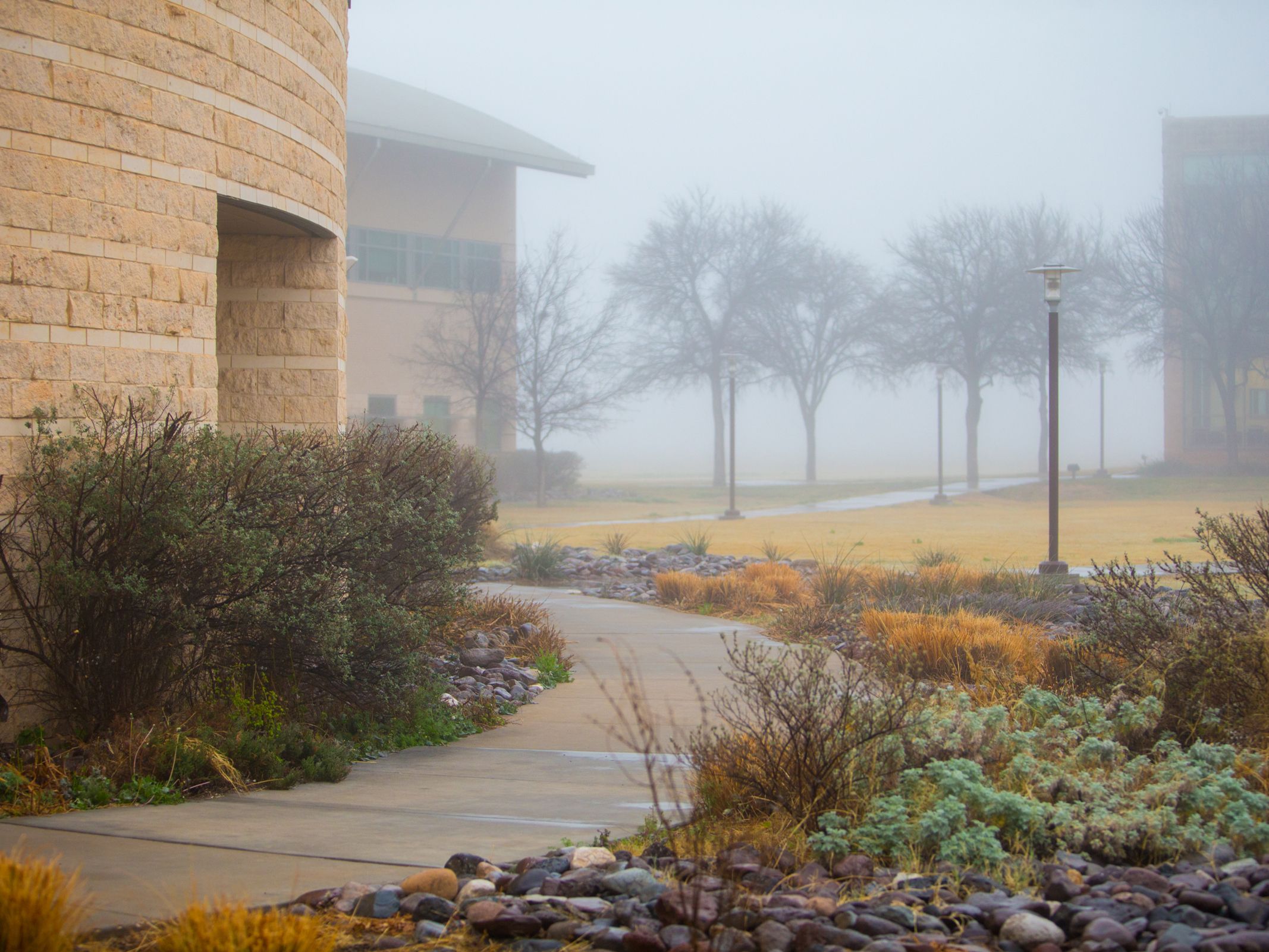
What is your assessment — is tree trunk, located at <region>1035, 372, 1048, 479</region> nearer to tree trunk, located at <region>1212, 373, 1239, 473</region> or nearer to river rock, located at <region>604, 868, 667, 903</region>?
tree trunk, located at <region>1212, 373, 1239, 473</region>

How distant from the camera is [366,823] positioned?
4996 millimetres

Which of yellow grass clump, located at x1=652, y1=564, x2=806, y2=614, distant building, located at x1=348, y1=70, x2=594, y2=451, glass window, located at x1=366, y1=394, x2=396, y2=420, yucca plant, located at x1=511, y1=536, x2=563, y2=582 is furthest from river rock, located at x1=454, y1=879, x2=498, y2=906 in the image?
glass window, located at x1=366, y1=394, x2=396, y2=420

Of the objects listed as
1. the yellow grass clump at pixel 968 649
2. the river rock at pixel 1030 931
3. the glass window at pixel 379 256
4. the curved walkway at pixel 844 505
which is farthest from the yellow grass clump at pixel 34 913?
the glass window at pixel 379 256

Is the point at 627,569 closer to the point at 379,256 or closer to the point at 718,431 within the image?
the point at 379,256

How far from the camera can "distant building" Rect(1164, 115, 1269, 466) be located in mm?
50125

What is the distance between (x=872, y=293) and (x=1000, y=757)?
57.9 meters

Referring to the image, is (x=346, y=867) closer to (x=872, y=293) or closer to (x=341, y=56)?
(x=341, y=56)

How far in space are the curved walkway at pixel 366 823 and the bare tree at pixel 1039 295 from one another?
159ft

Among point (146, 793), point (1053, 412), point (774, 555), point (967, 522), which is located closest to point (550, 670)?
point (146, 793)

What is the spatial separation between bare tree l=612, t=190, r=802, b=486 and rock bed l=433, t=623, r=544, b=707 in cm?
4761

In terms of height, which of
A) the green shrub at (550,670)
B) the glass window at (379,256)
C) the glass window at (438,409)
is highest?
the glass window at (379,256)

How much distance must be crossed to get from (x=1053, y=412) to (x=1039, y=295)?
40848 millimetres

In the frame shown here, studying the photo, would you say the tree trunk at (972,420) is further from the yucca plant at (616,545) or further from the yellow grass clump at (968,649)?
the yellow grass clump at (968,649)

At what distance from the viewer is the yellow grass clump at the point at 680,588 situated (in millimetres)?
14164
